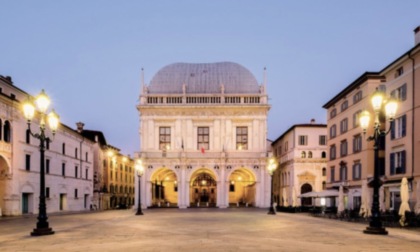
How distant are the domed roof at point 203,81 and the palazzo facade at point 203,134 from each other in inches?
6.3

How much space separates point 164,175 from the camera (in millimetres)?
76188

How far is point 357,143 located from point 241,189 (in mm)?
31516

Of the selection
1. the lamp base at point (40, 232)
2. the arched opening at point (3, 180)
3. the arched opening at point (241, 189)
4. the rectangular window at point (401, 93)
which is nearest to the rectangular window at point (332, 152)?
the arched opening at point (241, 189)

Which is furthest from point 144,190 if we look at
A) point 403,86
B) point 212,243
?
point 212,243

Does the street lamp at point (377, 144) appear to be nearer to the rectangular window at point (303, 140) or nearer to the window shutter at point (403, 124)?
the window shutter at point (403, 124)

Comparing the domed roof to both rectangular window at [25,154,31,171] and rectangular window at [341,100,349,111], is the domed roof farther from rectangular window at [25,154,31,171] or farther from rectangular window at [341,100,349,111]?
rectangular window at [25,154,31,171]

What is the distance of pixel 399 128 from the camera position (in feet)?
135

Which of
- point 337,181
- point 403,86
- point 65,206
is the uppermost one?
point 403,86

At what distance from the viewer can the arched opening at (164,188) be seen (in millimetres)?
71500

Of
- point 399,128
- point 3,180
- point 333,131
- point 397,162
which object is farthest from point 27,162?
point 333,131

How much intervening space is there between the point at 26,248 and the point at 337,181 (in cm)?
4829

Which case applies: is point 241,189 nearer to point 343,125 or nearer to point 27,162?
point 343,125

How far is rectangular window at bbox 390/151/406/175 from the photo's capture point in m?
40.2

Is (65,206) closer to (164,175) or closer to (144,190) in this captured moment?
(144,190)
